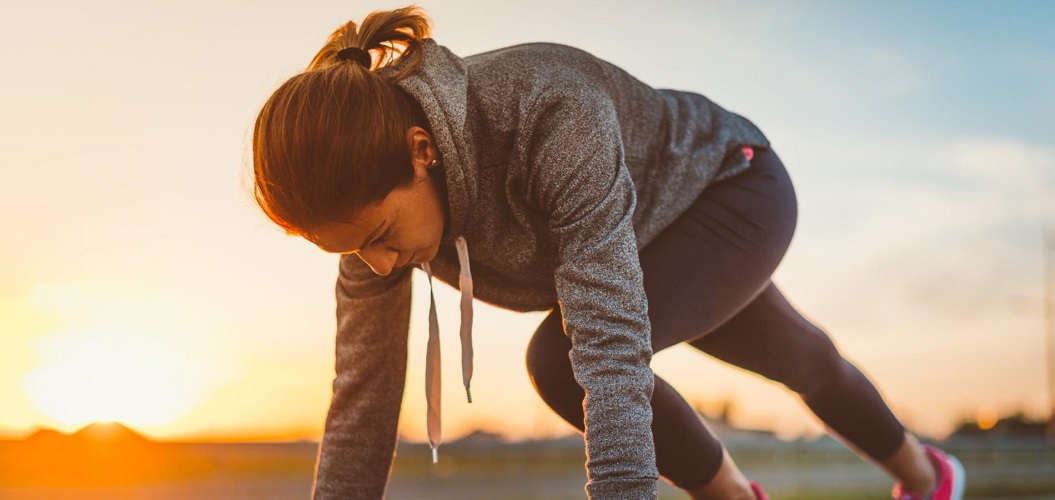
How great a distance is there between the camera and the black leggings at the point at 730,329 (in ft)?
7.63

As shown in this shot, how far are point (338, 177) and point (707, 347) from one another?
1303 mm

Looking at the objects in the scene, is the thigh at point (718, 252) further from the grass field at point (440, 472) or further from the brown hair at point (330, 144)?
the grass field at point (440, 472)

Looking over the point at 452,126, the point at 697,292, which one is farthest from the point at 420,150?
the point at 697,292

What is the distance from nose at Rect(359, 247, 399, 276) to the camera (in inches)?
86.5

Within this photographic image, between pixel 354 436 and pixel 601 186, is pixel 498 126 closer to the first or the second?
pixel 601 186

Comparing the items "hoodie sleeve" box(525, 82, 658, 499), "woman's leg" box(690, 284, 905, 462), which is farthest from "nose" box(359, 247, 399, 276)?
"woman's leg" box(690, 284, 905, 462)

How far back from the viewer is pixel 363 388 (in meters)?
2.63

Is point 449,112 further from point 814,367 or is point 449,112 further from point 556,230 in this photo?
point 814,367

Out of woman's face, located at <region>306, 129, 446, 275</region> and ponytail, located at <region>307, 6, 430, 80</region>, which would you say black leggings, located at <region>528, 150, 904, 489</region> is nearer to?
woman's face, located at <region>306, 129, 446, 275</region>

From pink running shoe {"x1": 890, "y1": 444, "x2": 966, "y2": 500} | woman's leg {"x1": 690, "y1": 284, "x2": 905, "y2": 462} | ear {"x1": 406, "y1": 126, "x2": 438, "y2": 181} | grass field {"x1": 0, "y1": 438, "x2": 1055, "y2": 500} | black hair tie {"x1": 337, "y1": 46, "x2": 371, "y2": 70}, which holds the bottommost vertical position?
grass field {"x1": 0, "y1": 438, "x2": 1055, "y2": 500}

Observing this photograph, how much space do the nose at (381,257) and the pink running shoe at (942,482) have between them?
1.68 m

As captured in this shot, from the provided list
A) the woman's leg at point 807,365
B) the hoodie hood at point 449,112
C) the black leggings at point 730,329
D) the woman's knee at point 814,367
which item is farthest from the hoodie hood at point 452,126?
the woman's knee at point 814,367

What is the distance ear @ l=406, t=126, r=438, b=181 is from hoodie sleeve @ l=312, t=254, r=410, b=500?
1.74ft

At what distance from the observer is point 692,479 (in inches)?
95.9
